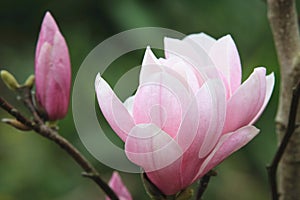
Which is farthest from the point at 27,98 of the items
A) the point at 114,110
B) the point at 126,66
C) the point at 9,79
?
the point at 126,66

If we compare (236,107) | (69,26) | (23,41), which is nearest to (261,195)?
(69,26)

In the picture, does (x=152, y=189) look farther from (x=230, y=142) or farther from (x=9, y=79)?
(x=9, y=79)

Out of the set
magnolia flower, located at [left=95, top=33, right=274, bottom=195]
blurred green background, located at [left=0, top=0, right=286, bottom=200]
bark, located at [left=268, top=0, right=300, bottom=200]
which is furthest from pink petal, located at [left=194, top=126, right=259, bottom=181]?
blurred green background, located at [left=0, top=0, right=286, bottom=200]

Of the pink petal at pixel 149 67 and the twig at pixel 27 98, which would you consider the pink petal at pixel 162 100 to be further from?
the twig at pixel 27 98

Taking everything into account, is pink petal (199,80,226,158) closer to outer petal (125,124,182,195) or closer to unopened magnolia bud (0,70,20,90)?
outer petal (125,124,182,195)

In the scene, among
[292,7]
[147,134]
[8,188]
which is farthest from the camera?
[8,188]

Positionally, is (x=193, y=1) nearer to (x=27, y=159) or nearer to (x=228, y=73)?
(x=27, y=159)

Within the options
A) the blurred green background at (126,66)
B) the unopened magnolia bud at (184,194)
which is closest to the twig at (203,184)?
the unopened magnolia bud at (184,194)
